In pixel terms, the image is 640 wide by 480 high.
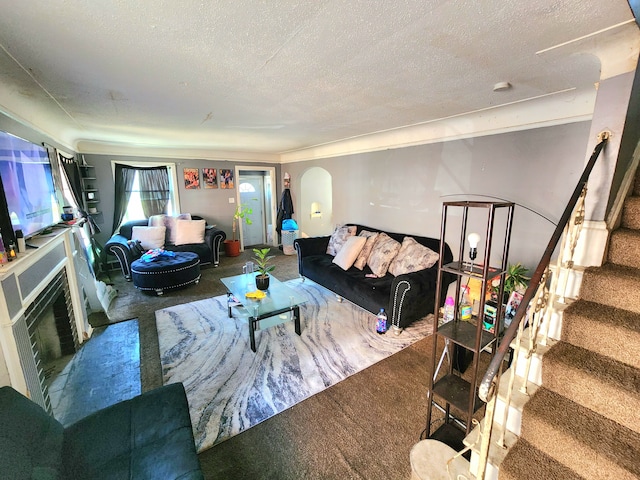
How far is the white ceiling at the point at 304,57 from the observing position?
1.15m

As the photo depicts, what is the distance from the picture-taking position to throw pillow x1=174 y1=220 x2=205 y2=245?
4969 millimetres

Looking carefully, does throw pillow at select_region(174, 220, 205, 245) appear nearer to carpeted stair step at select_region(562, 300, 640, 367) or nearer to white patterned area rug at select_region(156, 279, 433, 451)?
white patterned area rug at select_region(156, 279, 433, 451)

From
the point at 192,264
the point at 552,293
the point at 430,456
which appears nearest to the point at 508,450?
the point at 430,456

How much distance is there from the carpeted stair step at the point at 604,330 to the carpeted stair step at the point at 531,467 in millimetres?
578

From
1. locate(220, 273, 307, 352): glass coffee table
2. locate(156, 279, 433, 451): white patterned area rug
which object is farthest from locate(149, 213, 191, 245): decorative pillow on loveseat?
locate(220, 273, 307, 352): glass coffee table

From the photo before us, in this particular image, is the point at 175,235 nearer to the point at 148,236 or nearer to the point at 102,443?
the point at 148,236

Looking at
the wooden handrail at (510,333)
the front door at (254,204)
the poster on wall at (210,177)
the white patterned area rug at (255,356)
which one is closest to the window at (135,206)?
the poster on wall at (210,177)

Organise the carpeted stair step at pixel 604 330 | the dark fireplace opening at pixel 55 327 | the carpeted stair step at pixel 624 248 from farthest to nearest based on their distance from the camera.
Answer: the dark fireplace opening at pixel 55 327
the carpeted stair step at pixel 624 248
the carpeted stair step at pixel 604 330

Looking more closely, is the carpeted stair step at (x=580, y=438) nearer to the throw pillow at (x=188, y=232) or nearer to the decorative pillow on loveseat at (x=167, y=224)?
the throw pillow at (x=188, y=232)

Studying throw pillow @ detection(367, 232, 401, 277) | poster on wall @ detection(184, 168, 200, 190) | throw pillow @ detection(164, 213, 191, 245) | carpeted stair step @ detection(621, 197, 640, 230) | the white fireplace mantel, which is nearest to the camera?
the white fireplace mantel

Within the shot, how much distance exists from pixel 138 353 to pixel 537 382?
3018 millimetres

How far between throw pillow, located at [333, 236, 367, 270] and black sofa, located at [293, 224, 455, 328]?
8 centimetres

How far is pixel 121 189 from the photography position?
4.93 m

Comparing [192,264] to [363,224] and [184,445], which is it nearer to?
[363,224]
